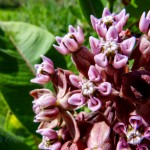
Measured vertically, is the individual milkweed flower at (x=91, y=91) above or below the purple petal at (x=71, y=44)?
below

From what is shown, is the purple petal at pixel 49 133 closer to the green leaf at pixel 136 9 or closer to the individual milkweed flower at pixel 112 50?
the individual milkweed flower at pixel 112 50

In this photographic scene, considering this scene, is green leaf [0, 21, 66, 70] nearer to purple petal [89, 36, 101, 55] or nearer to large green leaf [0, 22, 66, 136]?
large green leaf [0, 22, 66, 136]

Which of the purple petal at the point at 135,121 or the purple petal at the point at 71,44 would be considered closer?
the purple petal at the point at 135,121

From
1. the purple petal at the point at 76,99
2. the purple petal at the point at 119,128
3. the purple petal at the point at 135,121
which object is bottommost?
the purple petal at the point at 119,128

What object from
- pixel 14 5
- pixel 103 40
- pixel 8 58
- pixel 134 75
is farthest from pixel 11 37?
pixel 14 5

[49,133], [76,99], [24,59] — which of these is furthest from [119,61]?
[24,59]

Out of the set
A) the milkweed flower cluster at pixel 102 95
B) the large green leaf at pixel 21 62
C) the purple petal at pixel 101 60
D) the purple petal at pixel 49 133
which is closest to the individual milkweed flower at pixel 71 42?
the milkweed flower cluster at pixel 102 95

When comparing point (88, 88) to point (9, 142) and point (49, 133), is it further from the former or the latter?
point (9, 142)

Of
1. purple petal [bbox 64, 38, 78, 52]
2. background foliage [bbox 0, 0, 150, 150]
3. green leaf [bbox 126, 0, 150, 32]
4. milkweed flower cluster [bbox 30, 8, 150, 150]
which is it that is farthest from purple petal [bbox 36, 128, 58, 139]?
green leaf [bbox 126, 0, 150, 32]

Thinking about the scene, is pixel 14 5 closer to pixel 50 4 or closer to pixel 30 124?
pixel 50 4
